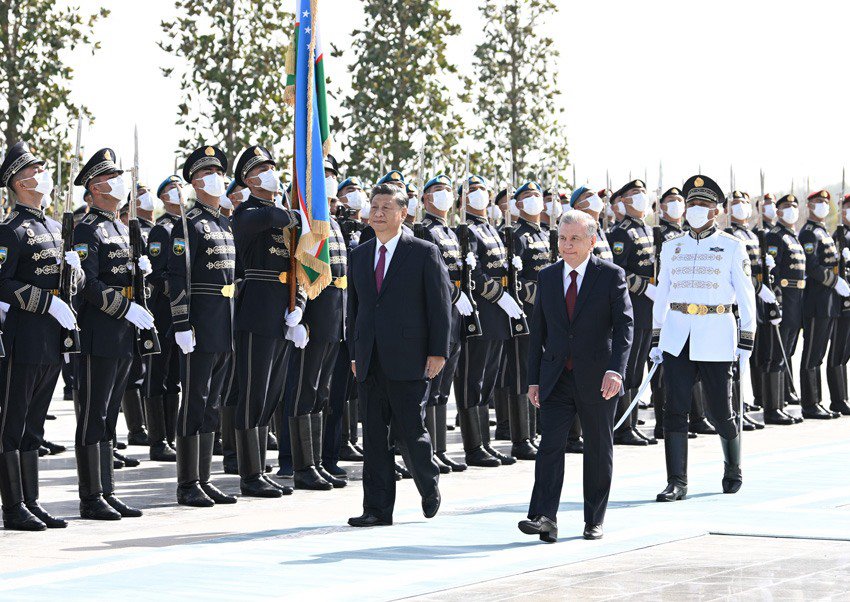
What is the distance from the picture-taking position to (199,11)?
71.5 ft

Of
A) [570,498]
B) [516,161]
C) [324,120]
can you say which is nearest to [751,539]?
[570,498]

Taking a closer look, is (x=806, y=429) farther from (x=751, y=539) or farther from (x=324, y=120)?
(x=751, y=539)

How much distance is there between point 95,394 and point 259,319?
138 centimetres

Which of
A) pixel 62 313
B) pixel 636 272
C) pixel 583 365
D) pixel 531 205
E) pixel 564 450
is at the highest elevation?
pixel 531 205

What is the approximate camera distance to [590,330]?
9086 mm

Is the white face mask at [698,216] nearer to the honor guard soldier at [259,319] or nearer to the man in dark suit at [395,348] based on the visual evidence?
the man in dark suit at [395,348]

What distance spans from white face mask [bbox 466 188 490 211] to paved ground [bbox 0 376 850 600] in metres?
2.46

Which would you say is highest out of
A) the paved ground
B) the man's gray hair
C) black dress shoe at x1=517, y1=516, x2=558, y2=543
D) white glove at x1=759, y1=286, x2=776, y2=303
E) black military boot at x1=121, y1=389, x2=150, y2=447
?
the man's gray hair

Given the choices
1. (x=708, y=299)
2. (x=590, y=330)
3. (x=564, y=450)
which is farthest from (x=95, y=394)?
(x=708, y=299)

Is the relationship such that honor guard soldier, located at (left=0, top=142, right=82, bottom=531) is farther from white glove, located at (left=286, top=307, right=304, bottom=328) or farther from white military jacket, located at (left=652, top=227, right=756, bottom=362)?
white military jacket, located at (left=652, top=227, right=756, bottom=362)

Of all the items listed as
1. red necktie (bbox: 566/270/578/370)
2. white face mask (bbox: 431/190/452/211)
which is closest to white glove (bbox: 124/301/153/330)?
red necktie (bbox: 566/270/578/370)

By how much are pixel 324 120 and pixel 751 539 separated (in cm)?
459

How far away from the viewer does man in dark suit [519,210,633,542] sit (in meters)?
9.02

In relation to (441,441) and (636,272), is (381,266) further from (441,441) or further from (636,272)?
(636,272)
